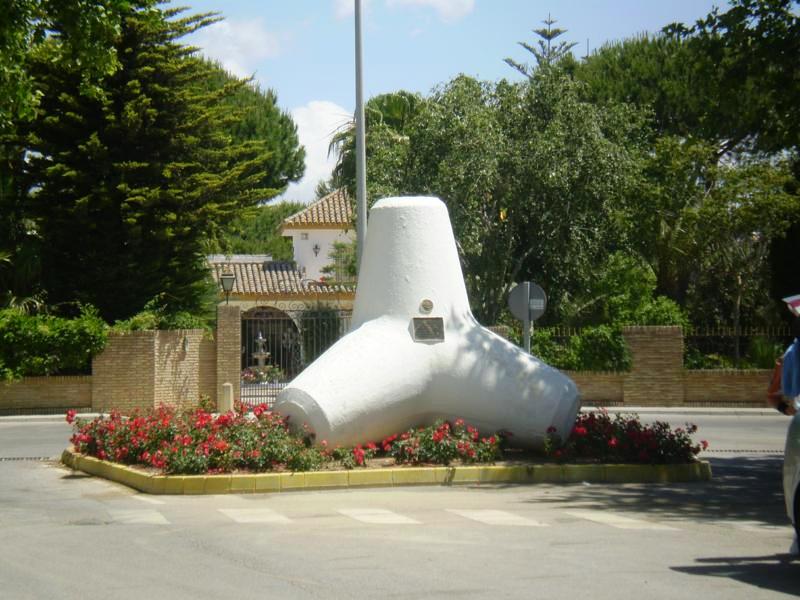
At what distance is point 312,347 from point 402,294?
1226cm

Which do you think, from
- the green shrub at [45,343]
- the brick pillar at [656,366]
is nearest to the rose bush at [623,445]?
the brick pillar at [656,366]

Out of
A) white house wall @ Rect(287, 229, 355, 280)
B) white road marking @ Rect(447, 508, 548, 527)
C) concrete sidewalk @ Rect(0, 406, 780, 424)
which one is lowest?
white road marking @ Rect(447, 508, 548, 527)

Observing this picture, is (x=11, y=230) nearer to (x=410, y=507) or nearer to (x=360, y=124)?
(x=360, y=124)

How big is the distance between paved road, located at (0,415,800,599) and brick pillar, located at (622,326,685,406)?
14010 mm

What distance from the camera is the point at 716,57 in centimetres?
1672

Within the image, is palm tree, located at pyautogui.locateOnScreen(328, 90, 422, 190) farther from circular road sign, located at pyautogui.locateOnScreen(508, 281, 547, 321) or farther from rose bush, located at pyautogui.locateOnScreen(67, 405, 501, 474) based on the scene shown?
rose bush, located at pyautogui.locateOnScreen(67, 405, 501, 474)

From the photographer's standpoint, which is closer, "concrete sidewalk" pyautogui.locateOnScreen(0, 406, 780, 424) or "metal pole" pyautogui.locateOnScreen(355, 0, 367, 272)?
"metal pole" pyautogui.locateOnScreen(355, 0, 367, 272)

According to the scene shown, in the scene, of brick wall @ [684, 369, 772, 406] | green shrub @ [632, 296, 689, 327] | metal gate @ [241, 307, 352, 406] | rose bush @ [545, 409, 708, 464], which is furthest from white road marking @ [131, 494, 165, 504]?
green shrub @ [632, 296, 689, 327]

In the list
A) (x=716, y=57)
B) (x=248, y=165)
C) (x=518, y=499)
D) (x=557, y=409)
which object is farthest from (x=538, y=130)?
(x=518, y=499)

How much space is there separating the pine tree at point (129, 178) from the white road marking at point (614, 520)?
20510 millimetres

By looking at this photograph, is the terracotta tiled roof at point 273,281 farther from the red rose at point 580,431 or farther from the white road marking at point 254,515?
the white road marking at point 254,515

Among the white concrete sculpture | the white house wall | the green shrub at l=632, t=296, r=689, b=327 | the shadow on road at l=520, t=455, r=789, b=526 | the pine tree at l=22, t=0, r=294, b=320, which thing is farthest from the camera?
the white house wall

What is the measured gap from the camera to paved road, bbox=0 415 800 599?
802cm

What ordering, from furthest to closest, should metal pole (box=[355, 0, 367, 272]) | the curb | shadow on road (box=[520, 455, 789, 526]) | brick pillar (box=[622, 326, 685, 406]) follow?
brick pillar (box=[622, 326, 685, 406]), metal pole (box=[355, 0, 367, 272]), the curb, shadow on road (box=[520, 455, 789, 526])
